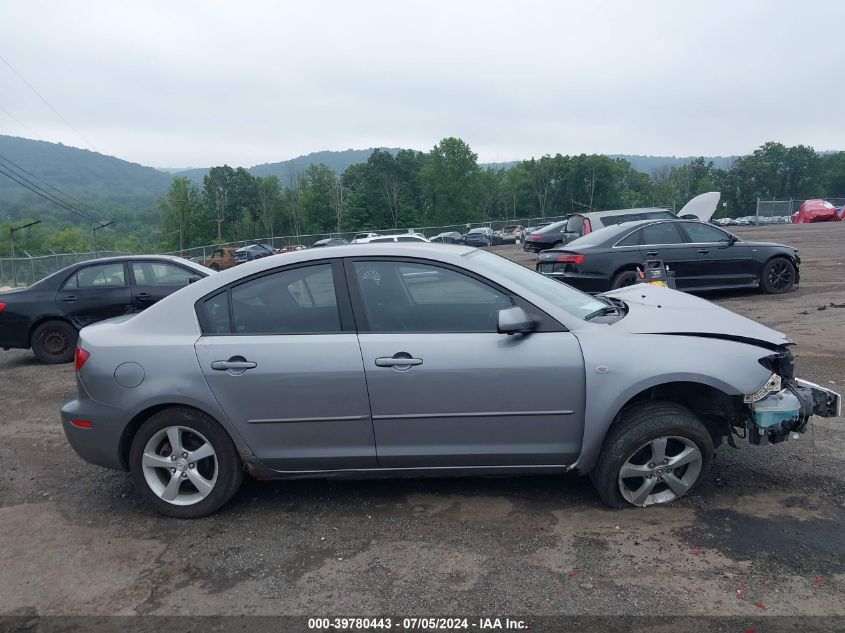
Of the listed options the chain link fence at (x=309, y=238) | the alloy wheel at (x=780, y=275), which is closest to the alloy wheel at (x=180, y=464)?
→ the alloy wheel at (x=780, y=275)

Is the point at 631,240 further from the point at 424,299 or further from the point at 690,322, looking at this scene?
the point at 424,299

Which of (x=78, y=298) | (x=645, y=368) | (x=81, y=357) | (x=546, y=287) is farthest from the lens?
(x=78, y=298)

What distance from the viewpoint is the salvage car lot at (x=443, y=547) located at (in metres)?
3.09

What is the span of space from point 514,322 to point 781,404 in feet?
5.38

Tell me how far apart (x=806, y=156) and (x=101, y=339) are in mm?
105314

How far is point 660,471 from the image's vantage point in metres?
3.81

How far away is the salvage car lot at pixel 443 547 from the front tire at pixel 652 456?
0.12 m

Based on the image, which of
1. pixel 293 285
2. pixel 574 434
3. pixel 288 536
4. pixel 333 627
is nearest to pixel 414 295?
pixel 293 285

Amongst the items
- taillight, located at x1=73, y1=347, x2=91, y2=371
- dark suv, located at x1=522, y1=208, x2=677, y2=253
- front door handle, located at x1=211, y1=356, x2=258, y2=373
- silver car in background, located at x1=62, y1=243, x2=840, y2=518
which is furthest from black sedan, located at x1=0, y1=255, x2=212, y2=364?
dark suv, located at x1=522, y1=208, x2=677, y2=253

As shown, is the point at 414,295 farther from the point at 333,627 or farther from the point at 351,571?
the point at 333,627

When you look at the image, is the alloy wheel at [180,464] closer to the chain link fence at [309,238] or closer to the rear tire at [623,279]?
the rear tire at [623,279]

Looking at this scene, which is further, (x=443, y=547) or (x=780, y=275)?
(x=780, y=275)

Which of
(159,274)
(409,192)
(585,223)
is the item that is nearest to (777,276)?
(585,223)

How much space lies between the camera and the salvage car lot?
309 centimetres
